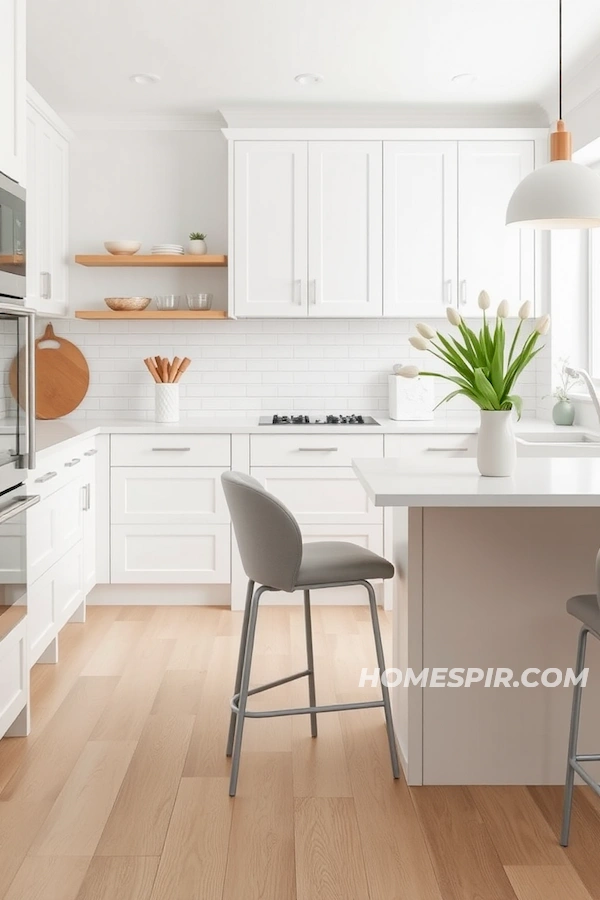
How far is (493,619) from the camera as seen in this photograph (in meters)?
2.67

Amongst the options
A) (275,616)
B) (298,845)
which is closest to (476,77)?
(275,616)

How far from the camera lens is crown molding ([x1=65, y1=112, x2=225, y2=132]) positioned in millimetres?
5203

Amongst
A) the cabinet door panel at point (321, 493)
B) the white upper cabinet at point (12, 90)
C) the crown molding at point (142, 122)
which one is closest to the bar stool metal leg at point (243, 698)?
the white upper cabinet at point (12, 90)

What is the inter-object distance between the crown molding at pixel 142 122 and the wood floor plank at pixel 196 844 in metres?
3.78

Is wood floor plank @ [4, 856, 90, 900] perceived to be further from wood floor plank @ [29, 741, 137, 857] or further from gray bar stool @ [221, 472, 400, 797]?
gray bar stool @ [221, 472, 400, 797]

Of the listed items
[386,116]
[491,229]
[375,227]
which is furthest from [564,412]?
[386,116]

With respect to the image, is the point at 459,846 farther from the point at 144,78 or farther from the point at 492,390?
the point at 144,78

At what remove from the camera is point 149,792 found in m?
2.66

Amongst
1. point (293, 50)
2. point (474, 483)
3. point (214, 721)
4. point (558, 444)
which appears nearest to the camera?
point (474, 483)

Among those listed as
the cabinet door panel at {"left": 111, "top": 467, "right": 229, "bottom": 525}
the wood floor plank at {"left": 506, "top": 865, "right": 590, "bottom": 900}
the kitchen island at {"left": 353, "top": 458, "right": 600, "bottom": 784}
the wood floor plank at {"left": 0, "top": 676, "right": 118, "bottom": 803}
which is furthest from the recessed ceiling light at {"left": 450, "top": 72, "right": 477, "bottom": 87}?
the wood floor plank at {"left": 506, "top": 865, "right": 590, "bottom": 900}

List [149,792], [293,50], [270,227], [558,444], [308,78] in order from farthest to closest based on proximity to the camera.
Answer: [270,227], [308,78], [293,50], [558,444], [149,792]

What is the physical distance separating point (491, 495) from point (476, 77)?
3.04 m

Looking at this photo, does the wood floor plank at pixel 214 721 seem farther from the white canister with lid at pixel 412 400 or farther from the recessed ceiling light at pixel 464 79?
the recessed ceiling light at pixel 464 79

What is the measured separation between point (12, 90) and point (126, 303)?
7.12 ft
